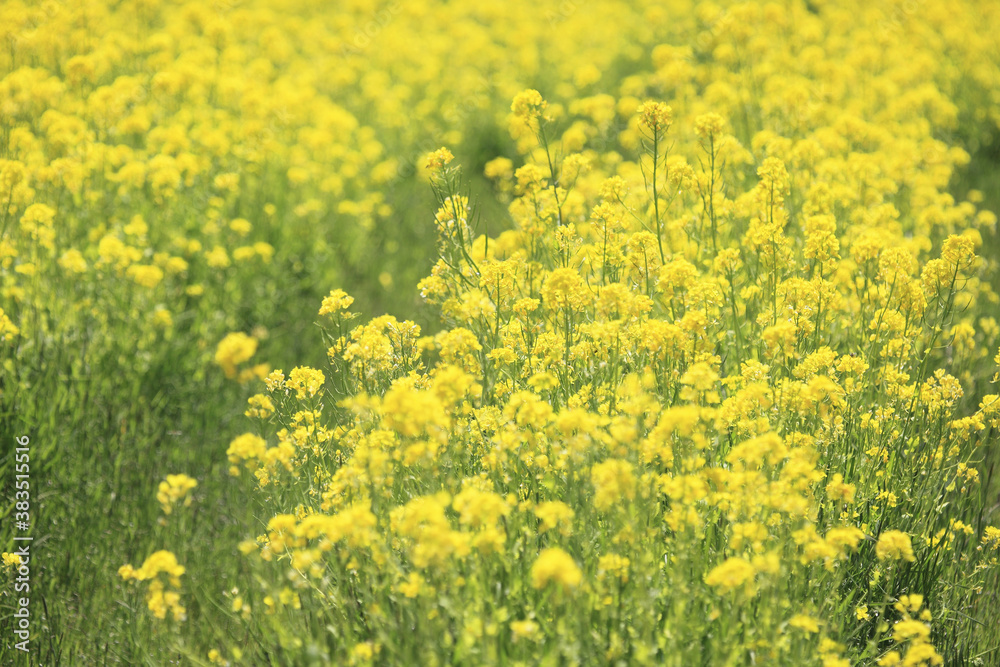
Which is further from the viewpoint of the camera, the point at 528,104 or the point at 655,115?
the point at 528,104

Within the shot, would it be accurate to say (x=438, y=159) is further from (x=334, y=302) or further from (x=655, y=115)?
(x=655, y=115)

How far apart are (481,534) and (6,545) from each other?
2576mm

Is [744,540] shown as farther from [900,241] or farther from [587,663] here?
[900,241]

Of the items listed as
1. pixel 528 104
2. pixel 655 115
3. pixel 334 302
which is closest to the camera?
pixel 334 302

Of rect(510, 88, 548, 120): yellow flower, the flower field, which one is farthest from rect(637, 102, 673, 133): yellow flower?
rect(510, 88, 548, 120): yellow flower

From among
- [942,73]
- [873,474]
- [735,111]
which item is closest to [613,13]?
[942,73]

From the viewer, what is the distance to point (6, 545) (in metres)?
3.75

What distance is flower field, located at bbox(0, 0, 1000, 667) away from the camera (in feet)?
8.41

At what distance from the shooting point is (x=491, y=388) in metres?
3.54

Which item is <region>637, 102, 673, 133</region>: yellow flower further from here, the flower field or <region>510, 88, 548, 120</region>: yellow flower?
<region>510, 88, 548, 120</region>: yellow flower

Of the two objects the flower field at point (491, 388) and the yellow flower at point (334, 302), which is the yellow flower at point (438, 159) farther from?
the yellow flower at point (334, 302)

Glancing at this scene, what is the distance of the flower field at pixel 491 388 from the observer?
2.56m

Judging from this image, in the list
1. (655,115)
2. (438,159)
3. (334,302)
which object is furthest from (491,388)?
(655,115)

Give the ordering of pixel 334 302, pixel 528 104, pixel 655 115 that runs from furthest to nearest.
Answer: pixel 528 104, pixel 655 115, pixel 334 302
